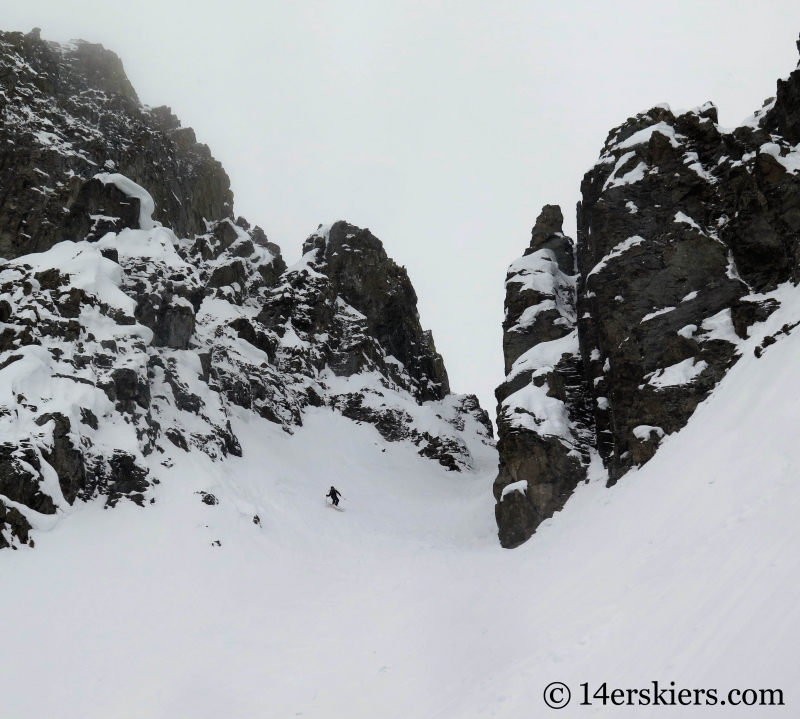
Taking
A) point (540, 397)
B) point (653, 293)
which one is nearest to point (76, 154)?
point (540, 397)

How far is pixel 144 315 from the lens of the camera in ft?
117

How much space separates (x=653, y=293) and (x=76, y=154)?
42128mm

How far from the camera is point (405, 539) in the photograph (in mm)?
28031

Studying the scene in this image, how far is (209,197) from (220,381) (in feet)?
100

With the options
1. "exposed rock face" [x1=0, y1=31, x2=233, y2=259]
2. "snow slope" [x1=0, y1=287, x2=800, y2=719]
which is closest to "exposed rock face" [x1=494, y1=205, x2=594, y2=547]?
"snow slope" [x1=0, y1=287, x2=800, y2=719]

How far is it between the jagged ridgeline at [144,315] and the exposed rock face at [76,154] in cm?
15

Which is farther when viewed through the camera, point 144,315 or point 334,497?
point 144,315

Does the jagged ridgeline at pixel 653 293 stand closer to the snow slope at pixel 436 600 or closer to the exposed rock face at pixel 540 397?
the exposed rock face at pixel 540 397

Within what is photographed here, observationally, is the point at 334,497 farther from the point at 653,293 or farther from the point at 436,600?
the point at 653,293

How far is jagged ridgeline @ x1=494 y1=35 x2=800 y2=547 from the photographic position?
21.6 meters

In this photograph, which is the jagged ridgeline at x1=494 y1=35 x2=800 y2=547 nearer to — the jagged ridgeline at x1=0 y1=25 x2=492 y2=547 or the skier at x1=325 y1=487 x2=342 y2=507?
the skier at x1=325 y1=487 x2=342 y2=507

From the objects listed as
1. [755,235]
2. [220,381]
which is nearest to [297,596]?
[755,235]

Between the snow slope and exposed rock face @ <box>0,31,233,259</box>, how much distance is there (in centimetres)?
2136

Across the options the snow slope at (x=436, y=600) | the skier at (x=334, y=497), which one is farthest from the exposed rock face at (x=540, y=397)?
the skier at (x=334, y=497)
